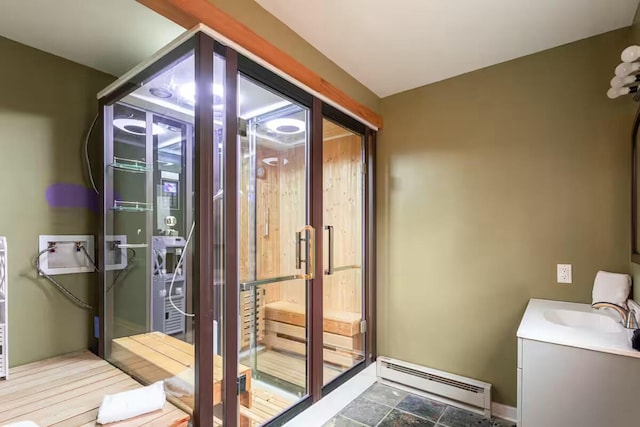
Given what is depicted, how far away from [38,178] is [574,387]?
313 cm

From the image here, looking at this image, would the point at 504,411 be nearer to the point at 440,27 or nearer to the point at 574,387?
the point at 574,387

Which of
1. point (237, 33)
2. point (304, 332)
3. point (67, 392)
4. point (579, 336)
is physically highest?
point (237, 33)

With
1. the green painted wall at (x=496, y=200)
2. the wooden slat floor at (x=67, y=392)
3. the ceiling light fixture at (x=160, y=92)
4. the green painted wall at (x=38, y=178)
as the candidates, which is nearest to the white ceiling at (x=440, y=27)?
the green painted wall at (x=496, y=200)

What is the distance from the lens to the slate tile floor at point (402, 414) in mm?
2227

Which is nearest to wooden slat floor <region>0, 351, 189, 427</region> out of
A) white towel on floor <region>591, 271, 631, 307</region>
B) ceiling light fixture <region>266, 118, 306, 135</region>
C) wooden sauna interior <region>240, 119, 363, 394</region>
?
wooden sauna interior <region>240, 119, 363, 394</region>

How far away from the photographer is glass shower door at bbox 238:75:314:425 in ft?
7.15

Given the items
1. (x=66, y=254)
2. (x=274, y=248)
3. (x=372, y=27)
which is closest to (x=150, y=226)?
(x=66, y=254)

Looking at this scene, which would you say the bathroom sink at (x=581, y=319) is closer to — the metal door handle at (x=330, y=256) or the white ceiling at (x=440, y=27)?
the metal door handle at (x=330, y=256)

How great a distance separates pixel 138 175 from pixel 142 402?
4.82 ft

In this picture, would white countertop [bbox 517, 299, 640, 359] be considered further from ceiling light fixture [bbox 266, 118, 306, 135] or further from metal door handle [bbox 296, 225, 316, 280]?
ceiling light fixture [bbox 266, 118, 306, 135]

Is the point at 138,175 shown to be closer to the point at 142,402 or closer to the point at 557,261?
the point at 142,402

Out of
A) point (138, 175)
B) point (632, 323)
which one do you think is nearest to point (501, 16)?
point (632, 323)

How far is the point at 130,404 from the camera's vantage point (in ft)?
5.02

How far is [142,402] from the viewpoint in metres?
1.56
